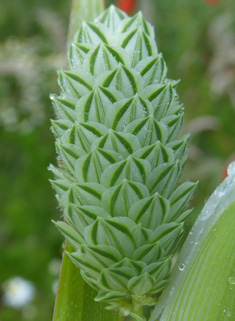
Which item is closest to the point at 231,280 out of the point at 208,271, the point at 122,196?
the point at 208,271

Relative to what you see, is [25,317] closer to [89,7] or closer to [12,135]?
[12,135]

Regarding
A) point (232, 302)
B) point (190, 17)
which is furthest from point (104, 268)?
point (190, 17)

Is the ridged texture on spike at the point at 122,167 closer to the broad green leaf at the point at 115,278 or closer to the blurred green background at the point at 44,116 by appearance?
the broad green leaf at the point at 115,278

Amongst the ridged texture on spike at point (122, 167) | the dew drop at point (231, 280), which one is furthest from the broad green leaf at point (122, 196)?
the dew drop at point (231, 280)

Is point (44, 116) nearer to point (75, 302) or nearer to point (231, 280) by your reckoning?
point (75, 302)

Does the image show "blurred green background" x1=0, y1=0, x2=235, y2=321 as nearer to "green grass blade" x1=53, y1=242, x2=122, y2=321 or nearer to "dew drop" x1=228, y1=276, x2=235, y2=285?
"green grass blade" x1=53, y1=242, x2=122, y2=321

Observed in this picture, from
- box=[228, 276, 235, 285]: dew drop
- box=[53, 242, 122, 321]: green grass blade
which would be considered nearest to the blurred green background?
box=[53, 242, 122, 321]: green grass blade
